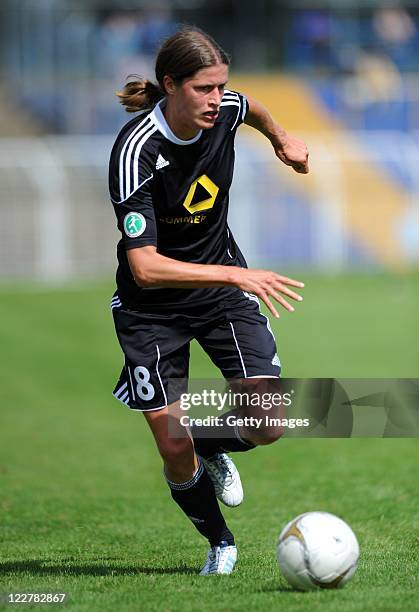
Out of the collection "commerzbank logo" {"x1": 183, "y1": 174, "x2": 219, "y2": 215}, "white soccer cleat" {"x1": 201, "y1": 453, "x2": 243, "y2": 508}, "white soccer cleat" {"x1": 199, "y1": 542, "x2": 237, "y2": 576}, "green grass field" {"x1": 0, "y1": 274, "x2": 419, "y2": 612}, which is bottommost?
"green grass field" {"x1": 0, "y1": 274, "x2": 419, "y2": 612}

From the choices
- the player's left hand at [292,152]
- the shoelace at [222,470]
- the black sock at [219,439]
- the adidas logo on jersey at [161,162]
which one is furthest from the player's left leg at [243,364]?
the adidas logo on jersey at [161,162]

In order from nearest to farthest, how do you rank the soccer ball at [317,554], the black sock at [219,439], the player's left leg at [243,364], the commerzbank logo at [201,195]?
the soccer ball at [317,554] → the commerzbank logo at [201,195] → the player's left leg at [243,364] → the black sock at [219,439]

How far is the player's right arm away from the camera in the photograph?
5.19 m

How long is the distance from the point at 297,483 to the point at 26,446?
3273 millimetres

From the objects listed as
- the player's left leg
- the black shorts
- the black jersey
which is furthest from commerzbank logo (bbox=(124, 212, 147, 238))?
the player's left leg

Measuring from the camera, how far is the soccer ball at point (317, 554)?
5141 millimetres

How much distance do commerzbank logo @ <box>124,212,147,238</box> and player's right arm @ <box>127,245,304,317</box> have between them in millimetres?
76

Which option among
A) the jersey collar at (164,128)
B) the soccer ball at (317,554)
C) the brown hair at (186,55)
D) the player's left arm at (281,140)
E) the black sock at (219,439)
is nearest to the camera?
the soccer ball at (317,554)

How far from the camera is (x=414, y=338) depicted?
61.0 ft

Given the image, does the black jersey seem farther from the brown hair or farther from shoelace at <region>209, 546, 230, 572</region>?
shoelace at <region>209, 546, 230, 572</region>

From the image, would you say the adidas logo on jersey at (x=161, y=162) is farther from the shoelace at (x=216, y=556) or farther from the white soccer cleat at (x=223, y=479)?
the shoelace at (x=216, y=556)

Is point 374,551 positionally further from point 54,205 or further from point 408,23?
point 408,23

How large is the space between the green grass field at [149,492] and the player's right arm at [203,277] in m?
1.35

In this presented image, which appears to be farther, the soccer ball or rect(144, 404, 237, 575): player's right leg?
rect(144, 404, 237, 575): player's right leg
